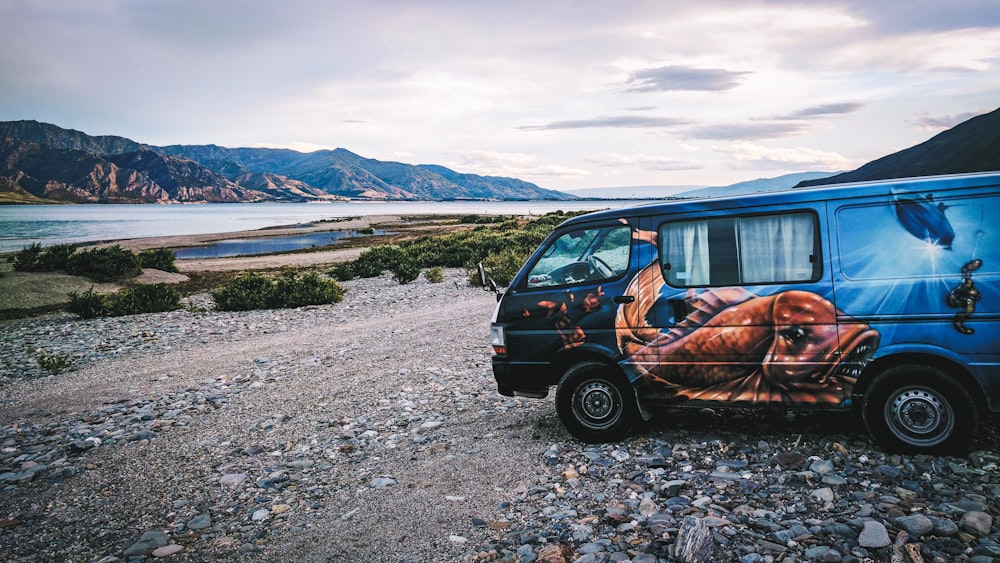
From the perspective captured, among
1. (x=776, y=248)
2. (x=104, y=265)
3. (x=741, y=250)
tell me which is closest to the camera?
(x=776, y=248)

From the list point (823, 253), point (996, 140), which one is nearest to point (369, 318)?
point (823, 253)

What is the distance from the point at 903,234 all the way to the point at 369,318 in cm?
1469

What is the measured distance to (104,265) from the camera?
26.0 m

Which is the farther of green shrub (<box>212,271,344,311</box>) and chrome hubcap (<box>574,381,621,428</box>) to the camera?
green shrub (<box>212,271,344,311</box>)

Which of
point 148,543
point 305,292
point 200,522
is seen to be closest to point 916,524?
point 200,522

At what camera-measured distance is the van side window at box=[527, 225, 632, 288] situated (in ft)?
21.5

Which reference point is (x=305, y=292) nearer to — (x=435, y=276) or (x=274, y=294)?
(x=274, y=294)

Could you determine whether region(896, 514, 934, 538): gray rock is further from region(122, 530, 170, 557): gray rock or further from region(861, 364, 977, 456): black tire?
region(122, 530, 170, 557): gray rock

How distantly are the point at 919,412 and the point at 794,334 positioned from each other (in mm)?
1319

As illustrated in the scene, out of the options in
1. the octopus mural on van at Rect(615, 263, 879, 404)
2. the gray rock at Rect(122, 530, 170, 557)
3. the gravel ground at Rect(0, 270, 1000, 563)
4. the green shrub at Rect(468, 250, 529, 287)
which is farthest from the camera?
the green shrub at Rect(468, 250, 529, 287)

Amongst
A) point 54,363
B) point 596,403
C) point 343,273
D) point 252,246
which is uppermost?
point 252,246

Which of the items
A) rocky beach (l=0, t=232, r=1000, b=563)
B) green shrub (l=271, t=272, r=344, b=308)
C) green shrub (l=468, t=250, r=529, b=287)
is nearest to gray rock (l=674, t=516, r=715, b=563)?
rocky beach (l=0, t=232, r=1000, b=563)

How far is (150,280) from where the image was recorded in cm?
2750

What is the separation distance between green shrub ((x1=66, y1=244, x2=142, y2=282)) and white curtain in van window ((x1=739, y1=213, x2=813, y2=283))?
28217 mm
